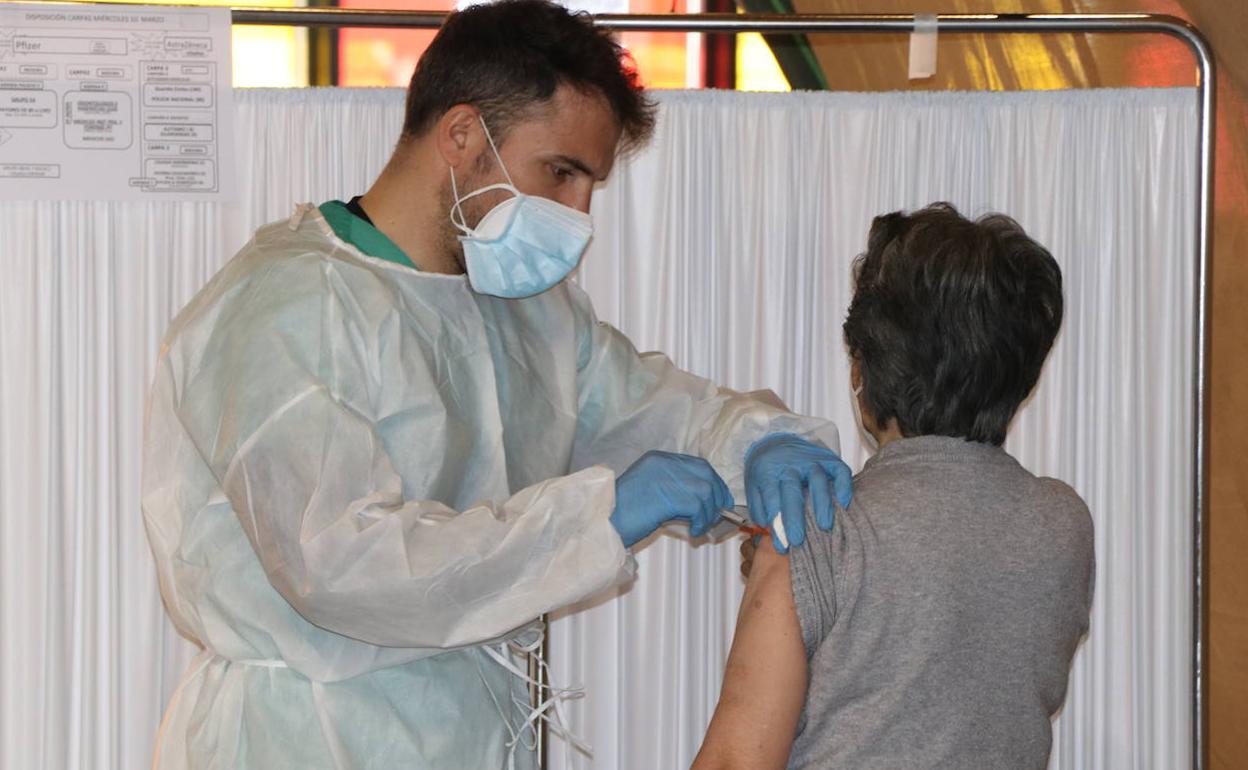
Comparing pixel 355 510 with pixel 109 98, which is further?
pixel 109 98

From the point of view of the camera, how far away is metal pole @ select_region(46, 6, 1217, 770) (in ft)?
8.21

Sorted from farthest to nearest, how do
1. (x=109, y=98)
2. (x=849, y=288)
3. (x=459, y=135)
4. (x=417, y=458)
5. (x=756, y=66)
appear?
(x=756, y=66), (x=849, y=288), (x=109, y=98), (x=459, y=135), (x=417, y=458)

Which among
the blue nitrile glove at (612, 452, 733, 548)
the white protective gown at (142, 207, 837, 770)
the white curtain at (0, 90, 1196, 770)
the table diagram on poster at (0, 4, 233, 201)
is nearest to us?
the white protective gown at (142, 207, 837, 770)

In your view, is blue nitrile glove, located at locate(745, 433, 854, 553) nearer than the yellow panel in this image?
Yes

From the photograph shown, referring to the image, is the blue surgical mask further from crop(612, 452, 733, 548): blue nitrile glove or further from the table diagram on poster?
the table diagram on poster

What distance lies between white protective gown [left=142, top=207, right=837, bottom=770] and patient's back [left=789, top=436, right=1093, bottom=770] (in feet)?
0.87

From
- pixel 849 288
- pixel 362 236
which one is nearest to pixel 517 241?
pixel 362 236

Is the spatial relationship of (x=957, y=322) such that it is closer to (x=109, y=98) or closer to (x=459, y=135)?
(x=459, y=135)

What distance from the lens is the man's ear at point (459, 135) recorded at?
6.02ft

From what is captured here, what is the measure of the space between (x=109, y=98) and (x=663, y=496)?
4.73 ft

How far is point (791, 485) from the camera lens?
1612 mm

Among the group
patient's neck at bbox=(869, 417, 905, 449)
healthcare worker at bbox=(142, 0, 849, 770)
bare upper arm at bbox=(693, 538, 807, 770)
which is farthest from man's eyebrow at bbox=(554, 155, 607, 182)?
bare upper arm at bbox=(693, 538, 807, 770)

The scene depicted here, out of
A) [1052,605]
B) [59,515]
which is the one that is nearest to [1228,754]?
[1052,605]

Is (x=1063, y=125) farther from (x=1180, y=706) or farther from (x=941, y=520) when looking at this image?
(x=941, y=520)
